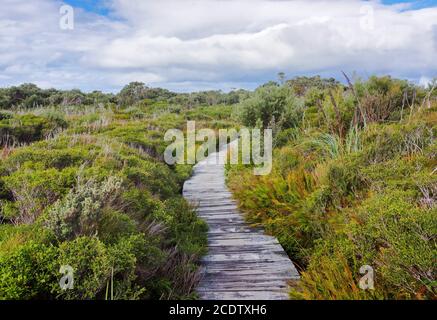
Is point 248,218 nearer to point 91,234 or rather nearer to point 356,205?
point 356,205

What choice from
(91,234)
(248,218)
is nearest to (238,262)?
(248,218)

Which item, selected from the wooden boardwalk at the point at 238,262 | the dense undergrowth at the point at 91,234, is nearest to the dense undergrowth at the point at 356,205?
the wooden boardwalk at the point at 238,262

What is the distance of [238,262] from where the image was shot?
4738 millimetres

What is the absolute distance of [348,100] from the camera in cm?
925

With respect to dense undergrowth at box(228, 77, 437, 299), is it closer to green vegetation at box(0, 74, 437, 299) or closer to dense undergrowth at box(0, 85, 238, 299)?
green vegetation at box(0, 74, 437, 299)

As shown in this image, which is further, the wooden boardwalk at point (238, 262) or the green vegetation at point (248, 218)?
the wooden boardwalk at point (238, 262)

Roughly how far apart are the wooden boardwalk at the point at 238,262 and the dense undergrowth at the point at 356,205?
0.85 ft

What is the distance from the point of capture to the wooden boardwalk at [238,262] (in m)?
3.98

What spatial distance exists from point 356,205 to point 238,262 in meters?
1.65

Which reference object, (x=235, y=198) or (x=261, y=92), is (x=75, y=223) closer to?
(x=235, y=198)

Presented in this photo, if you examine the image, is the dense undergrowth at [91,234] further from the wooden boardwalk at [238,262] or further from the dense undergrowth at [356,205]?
the dense undergrowth at [356,205]

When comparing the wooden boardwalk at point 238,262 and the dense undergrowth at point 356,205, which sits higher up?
the dense undergrowth at point 356,205
